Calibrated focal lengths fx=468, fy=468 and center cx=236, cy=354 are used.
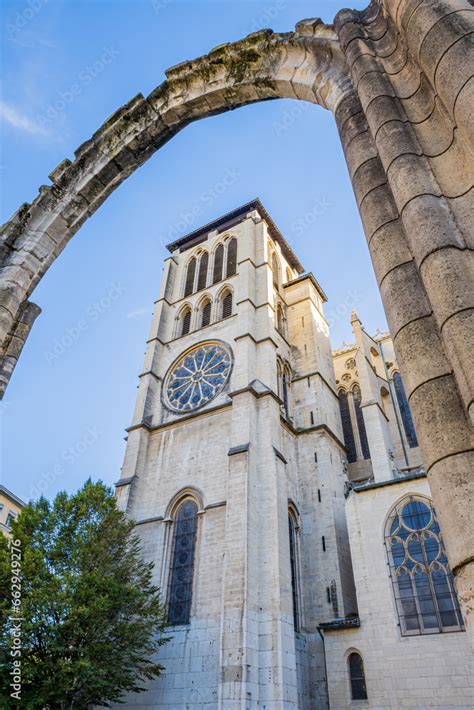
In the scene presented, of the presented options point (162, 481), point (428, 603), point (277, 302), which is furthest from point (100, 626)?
point (277, 302)

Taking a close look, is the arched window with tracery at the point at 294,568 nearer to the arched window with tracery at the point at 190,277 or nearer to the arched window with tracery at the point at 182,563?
the arched window with tracery at the point at 182,563

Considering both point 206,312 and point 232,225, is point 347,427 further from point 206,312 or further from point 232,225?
point 232,225

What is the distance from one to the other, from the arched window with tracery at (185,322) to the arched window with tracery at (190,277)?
4.16ft

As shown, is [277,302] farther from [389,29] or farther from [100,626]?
[389,29]

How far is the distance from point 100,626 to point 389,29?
1328 cm

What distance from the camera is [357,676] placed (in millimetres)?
13047

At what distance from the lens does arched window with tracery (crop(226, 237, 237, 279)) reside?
26.5 meters

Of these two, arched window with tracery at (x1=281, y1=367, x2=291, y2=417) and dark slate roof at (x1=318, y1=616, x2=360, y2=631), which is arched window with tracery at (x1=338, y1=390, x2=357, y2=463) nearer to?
arched window with tracery at (x1=281, y1=367, x2=291, y2=417)

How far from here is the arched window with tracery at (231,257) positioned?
26.5 m

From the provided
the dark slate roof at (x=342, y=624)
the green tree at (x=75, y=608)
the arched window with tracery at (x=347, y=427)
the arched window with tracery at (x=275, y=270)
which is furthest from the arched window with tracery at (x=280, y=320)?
the dark slate roof at (x=342, y=624)

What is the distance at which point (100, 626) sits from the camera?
11820 millimetres

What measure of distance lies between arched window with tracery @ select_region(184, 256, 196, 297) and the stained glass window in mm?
5489

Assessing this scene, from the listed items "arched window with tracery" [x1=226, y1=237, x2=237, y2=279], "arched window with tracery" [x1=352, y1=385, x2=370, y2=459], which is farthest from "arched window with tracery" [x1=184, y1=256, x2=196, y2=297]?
"arched window with tracery" [x1=352, y1=385, x2=370, y2=459]

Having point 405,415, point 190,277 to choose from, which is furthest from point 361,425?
point 190,277
